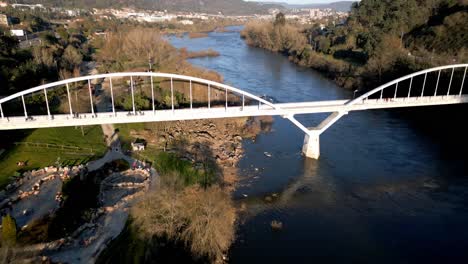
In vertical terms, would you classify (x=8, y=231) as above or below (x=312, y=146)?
above

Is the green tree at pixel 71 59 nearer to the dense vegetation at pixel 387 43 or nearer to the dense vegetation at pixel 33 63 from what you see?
the dense vegetation at pixel 33 63

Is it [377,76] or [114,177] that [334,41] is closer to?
[377,76]

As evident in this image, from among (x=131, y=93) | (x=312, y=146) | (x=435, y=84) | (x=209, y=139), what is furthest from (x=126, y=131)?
(x=435, y=84)

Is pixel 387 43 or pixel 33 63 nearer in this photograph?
pixel 33 63

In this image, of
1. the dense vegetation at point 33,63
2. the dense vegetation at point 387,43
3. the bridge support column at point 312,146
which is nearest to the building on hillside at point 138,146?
the bridge support column at point 312,146

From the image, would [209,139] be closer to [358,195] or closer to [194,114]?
[194,114]

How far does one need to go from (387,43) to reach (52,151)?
38070 mm

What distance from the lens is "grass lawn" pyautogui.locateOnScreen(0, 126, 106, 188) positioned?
1836 centimetres

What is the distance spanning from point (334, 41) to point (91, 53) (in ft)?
118

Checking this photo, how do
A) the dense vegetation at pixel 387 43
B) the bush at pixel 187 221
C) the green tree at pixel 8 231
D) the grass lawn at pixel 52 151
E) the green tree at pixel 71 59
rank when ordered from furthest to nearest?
the green tree at pixel 71 59
the dense vegetation at pixel 387 43
the grass lawn at pixel 52 151
the bush at pixel 187 221
the green tree at pixel 8 231

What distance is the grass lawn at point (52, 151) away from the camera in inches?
723

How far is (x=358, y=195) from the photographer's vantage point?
19141 millimetres

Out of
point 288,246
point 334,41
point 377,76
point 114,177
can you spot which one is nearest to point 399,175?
point 288,246

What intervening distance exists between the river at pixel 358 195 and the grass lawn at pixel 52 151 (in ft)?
28.8
